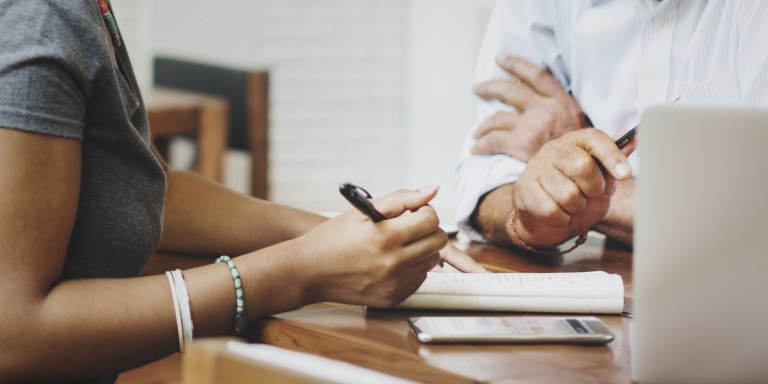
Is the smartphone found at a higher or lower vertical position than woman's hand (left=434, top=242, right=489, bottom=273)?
higher

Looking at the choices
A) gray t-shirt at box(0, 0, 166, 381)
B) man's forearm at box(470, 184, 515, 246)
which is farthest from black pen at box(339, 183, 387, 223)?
man's forearm at box(470, 184, 515, 246)

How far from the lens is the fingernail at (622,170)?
1049 millimetres

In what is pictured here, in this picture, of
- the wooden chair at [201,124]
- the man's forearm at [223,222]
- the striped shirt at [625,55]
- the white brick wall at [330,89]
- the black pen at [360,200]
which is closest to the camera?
the black pen at [360,200]

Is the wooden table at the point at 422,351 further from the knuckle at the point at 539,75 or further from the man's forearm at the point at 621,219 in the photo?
the knuckle at the point at 539,75

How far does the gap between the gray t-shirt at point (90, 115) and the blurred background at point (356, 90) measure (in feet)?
8.70

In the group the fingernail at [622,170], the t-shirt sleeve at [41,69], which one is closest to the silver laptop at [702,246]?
the fingernail at [622,170]

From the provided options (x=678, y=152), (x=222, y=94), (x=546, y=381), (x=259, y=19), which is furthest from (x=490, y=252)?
(x=259, y=19)

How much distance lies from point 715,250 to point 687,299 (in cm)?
4

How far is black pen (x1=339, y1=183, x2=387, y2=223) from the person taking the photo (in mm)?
844

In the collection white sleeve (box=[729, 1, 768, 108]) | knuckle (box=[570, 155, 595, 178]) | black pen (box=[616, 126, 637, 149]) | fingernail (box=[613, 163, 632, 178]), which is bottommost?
knuckle (box=[570, 155, 595, 178])

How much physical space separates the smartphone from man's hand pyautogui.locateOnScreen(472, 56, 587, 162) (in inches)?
27.4

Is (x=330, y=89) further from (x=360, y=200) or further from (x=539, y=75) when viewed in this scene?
(x=360, y=200)

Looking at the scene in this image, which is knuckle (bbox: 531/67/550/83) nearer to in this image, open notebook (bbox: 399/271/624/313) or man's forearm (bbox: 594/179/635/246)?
man's forearm (bbox: 594/179/635/246)

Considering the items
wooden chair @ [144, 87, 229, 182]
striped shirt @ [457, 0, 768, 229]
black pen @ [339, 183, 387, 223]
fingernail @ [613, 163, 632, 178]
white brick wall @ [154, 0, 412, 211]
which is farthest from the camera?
white brick wall @ [154, 0, 412, 211]
